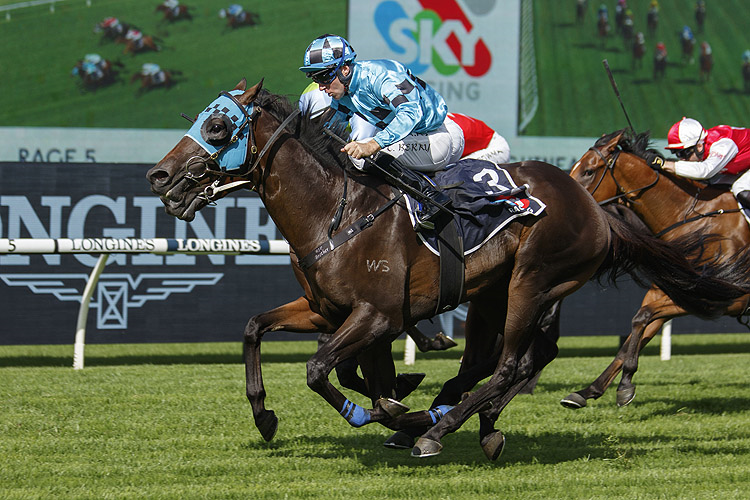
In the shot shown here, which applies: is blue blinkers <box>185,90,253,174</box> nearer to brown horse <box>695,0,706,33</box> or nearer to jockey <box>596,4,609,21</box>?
jockey <box>596,4,609,21</box>

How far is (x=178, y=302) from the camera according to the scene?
23.6 ft

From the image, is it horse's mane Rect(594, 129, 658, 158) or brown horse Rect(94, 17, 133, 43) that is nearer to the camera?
horse's mane Rect(594, 129, 658, 158)

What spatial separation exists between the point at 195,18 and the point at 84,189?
1258 centimetres

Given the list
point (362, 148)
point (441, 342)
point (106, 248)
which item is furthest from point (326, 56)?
point (106, 248)

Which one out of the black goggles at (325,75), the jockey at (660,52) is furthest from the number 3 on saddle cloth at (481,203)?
the jockey at (660,52)

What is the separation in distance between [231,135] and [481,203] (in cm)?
111

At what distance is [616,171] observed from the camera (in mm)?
6207

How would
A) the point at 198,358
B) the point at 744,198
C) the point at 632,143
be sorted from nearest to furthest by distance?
the point at 744,198, the point at 632,143, the point at 198,358

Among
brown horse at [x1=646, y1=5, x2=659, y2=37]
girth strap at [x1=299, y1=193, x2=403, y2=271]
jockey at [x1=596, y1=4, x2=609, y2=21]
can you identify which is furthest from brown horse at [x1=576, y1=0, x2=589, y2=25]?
girth strap at [x1=299, y1=193, x2=403, y2=271]

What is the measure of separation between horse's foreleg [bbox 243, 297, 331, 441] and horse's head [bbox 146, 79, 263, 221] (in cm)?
71

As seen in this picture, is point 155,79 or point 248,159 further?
point 155,79

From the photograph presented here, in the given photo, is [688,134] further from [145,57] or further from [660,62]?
[660,62]

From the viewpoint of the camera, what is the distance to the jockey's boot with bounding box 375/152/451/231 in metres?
4.04

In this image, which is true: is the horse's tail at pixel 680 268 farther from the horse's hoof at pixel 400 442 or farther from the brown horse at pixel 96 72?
the brown horse at pixel 96 72
